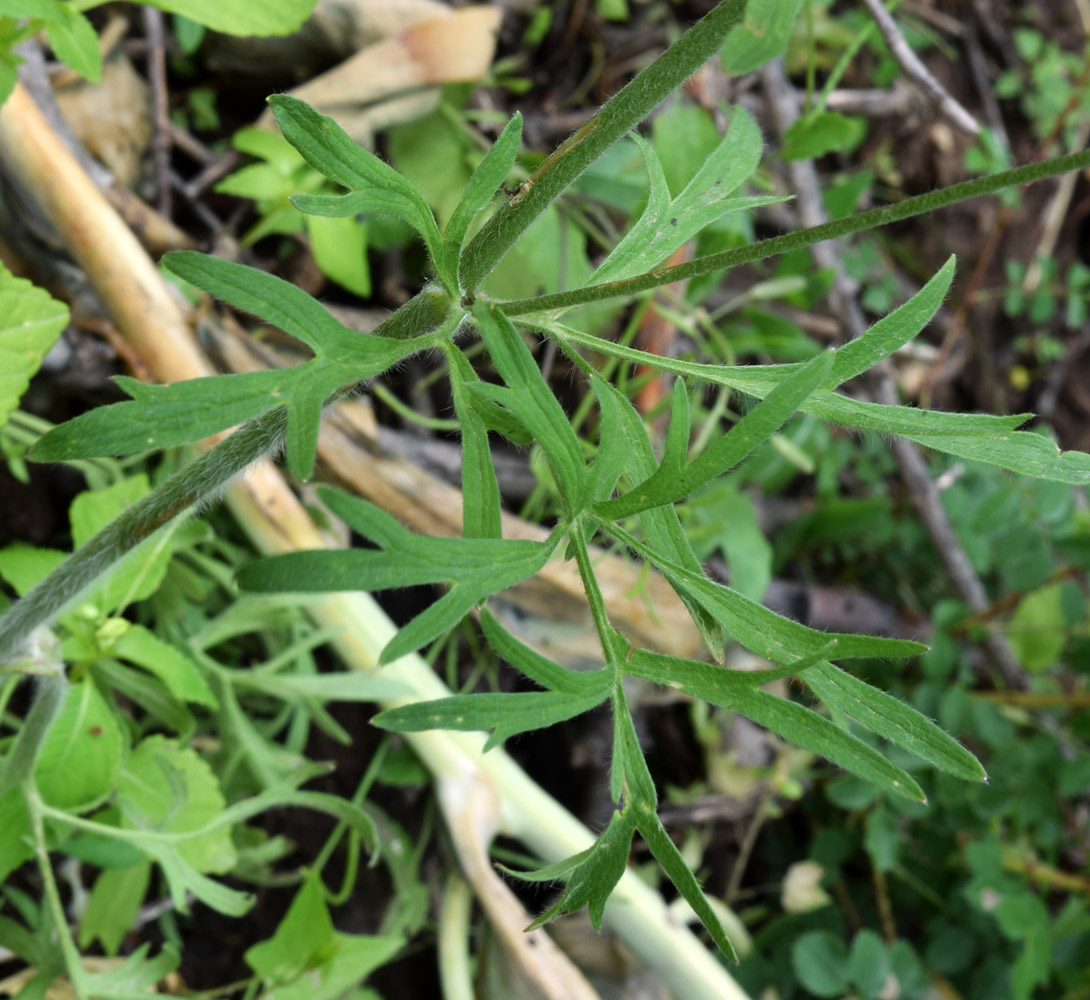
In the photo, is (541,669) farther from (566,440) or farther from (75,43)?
(75,43)

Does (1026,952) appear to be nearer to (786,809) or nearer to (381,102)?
(786,809)

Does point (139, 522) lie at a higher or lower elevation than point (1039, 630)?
higher

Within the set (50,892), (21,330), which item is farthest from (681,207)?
(50,892)

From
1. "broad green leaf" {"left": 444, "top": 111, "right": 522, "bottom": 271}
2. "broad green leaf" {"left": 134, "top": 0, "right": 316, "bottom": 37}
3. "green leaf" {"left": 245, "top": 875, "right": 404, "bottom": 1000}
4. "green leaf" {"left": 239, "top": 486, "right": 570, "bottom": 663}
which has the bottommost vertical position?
"green leaf" {"left": 245, "top": 875, "right": 404, "bottom": 1000}

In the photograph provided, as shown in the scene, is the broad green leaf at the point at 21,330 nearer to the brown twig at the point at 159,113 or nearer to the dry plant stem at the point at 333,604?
the dry plant stem at the point at 333,604

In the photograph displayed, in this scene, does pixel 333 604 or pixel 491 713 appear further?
pixel 333 604

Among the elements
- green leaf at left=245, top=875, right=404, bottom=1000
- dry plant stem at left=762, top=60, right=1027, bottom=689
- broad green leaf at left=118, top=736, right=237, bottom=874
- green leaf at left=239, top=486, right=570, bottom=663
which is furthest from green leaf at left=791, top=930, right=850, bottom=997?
green leaf at left=239, top=486, right=570, bottom=663

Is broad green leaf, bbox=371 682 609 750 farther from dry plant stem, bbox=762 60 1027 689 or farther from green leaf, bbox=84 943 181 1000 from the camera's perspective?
dry plant stem, bbox=762 60 1027 689
